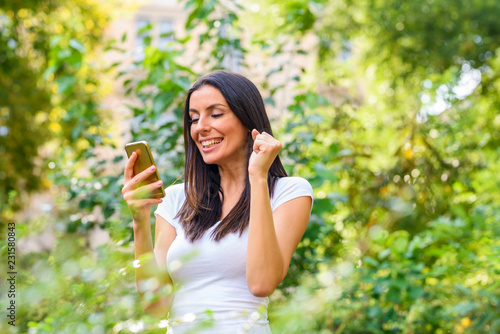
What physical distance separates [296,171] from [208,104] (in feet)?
5.53

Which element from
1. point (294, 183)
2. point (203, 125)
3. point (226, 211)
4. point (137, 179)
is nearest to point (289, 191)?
point (294, 183)

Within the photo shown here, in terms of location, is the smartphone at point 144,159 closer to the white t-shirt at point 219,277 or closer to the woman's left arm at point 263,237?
the white t-shirt at point 219,277

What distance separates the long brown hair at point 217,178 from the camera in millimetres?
1949

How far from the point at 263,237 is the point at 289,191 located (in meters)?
0.31

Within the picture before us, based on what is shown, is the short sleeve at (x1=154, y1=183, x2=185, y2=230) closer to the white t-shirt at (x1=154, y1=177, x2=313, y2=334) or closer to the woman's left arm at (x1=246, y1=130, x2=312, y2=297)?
the white t-shirt at (x1=154, y1=177, x2=313, y2=334)

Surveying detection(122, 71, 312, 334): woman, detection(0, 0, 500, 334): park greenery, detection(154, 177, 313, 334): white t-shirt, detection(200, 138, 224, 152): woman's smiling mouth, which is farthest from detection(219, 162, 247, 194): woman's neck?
detection(0, 0, 500, 334): park greenery

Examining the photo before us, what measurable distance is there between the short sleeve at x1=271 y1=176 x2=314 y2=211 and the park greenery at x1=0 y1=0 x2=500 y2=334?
0.30 metres

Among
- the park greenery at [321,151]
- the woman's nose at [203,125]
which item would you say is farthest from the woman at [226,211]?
the park greenery at [321,151]

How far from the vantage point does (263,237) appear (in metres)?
1.63

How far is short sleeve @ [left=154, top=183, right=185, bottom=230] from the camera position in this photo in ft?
6.91

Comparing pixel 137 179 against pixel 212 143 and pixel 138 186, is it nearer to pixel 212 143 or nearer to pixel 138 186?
pixel 138 186

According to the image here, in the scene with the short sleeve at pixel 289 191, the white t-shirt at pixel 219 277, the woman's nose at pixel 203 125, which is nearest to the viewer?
the white t-shirt at pixel 219 277

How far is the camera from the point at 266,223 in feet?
5.41

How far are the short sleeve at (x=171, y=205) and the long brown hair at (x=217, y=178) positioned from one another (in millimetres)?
35
